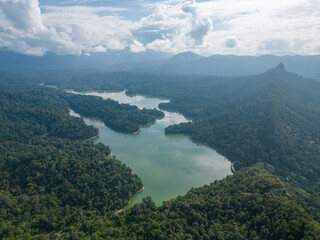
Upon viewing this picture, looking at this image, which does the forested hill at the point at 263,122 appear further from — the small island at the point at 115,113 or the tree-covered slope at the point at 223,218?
the tree-covered slope at the point at 223,218

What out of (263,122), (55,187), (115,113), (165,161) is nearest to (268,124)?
(263,122)

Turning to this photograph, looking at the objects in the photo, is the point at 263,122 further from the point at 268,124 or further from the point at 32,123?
the point at 32,123

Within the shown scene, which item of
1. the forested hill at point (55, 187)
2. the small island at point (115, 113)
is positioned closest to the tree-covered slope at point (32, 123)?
the forested hill at point (55, 187)

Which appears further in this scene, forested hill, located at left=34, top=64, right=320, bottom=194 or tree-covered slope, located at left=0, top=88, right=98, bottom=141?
tree-covered slope, located at left=0, top=88, right=98, bottom=141

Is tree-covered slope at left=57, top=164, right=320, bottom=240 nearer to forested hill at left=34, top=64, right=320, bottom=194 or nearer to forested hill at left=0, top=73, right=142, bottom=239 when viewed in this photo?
forested hill at left=0, top=73, right=142, bottom=239

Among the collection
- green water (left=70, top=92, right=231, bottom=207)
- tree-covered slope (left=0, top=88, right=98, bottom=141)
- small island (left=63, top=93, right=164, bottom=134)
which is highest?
tree-covered slope (left=0, top=88, right=98, bottom=141)

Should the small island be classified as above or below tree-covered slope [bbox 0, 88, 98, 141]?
below

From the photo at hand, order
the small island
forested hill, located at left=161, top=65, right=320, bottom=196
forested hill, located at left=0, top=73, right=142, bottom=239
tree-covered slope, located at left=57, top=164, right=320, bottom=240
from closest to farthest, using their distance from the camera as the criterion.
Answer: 1. tree-covered slope, located at left=57, top=164, right=320, bottom=240
2. forested hill, located at left=0, top=73, right=142, bottom=239
3. forested hill, located at left=161, top=65, right=320, bottom=196
4. the small island

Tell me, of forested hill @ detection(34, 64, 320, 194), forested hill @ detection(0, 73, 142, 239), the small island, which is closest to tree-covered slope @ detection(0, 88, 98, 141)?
forested hill @ detection(0, 73, 142, 239)
